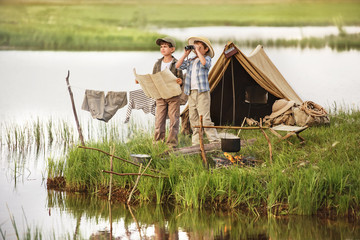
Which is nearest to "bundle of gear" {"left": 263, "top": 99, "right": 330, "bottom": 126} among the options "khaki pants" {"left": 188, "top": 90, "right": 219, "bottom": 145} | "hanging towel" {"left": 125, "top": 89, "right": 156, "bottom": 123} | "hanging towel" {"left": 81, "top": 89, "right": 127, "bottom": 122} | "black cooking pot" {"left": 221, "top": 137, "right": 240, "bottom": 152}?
"khaki pants" {"left": 188, "top": 90, "right": 219, "bottom": 145}

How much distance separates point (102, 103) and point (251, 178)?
329 cm

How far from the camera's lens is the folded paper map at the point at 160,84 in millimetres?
9195

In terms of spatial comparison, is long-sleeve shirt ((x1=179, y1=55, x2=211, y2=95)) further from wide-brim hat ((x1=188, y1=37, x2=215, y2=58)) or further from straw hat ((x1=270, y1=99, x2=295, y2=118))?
straw hat ((x1=270, y1=99, x2=295, y2=118))

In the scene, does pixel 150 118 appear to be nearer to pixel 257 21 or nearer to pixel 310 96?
pixel 310 96

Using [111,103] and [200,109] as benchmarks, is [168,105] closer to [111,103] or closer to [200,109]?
[200,109]

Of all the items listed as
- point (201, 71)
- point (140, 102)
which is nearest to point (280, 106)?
point (140, 102)

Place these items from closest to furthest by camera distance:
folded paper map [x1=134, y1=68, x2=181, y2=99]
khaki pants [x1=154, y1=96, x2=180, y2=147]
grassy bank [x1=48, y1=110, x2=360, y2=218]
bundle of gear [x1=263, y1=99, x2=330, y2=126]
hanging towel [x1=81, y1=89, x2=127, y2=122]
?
grassy bank [x1=48, y1=110, x2=360, y2=218] < folded paper map [x1=134, y1=68, x2=181, y2=99] < khaki pants [x1=154, y1=96, x2=180, y2=147] < hanging towel [x1=81, y1=89, x2=127, y2=122] < bundle of gear [x1=263, y1=99, x2=330, y2=126]

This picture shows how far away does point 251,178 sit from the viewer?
7625 mm

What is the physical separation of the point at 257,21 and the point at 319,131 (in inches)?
586

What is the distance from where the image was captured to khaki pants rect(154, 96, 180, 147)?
9.37 meters

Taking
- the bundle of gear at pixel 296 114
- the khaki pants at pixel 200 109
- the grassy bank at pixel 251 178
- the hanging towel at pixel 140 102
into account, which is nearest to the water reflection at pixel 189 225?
the grassy bank at pixel 251 178

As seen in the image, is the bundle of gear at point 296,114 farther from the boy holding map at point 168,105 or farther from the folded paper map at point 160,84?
the folded paper map at point 160,84

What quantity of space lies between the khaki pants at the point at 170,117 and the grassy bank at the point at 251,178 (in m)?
0.23

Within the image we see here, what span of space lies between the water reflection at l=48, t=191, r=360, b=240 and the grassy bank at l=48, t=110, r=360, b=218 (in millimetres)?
229
